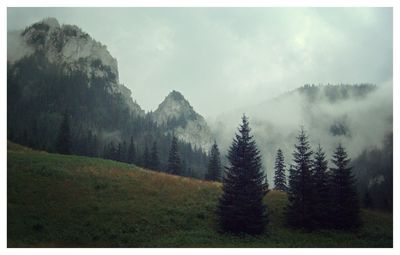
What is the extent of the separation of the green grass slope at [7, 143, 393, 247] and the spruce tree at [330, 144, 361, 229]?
3.31ft

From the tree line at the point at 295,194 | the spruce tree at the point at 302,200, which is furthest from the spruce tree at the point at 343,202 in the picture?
the spruce tree at the point at 302,200

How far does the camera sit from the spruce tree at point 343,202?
2966 centimetres

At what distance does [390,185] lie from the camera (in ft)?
92.2

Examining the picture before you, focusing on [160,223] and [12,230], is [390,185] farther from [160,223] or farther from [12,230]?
[12,230]

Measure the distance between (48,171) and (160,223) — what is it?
1281 centimetres

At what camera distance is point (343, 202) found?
100 ft

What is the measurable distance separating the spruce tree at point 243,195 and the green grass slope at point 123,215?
952mm

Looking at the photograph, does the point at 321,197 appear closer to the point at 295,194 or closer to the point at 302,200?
the point at 302,200

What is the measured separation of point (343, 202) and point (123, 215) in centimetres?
1738
